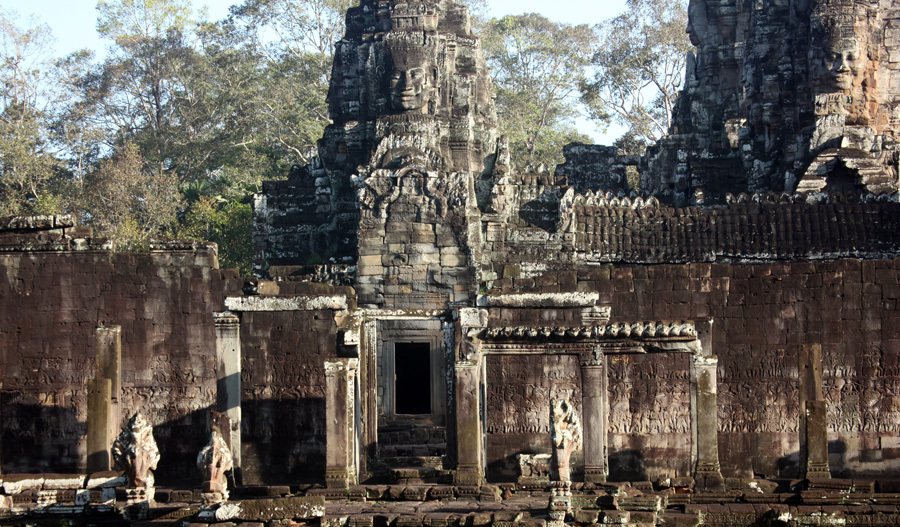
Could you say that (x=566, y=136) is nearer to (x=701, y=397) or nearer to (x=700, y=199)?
(x=700, y=199)

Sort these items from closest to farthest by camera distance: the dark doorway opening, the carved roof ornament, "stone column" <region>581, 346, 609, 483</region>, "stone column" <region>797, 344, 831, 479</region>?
"stone column" <region>797, 344, 831, 479</region>, the carved roof ornament, "stone column" <region>581, 346, 609, 483</region>, the dark doorway opening

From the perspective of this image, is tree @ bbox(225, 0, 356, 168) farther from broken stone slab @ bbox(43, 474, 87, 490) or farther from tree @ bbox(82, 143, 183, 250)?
broken stone slab @ bbox(43, 474, 87, 490)

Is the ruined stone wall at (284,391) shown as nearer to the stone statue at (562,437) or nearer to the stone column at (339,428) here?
the stone column at (339,428)

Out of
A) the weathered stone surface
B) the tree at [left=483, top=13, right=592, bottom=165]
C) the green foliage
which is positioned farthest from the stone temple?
the tree at [left=483, top=13, right=592, bottom=165]

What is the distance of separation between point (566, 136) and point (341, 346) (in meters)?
32.9

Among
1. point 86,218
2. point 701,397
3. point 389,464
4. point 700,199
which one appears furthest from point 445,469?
point 86,218

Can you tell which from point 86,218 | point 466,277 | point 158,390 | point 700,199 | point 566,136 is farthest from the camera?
point 566,136

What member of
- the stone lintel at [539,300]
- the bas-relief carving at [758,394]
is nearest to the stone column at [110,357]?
the stone lintel at [539,300]

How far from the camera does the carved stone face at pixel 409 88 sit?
89.6 ft

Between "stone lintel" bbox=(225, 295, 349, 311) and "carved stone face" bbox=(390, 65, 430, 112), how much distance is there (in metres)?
6.69

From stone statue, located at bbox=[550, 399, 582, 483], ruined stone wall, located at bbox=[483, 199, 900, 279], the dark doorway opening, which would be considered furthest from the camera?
the dark doorway opening

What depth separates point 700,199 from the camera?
29.5 metres

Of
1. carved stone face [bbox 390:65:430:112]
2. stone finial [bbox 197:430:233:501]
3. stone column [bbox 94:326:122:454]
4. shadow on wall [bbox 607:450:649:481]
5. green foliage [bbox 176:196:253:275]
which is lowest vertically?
shadow on wall [bbox 607:450:649:481]

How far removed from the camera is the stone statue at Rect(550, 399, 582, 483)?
17.1 m
